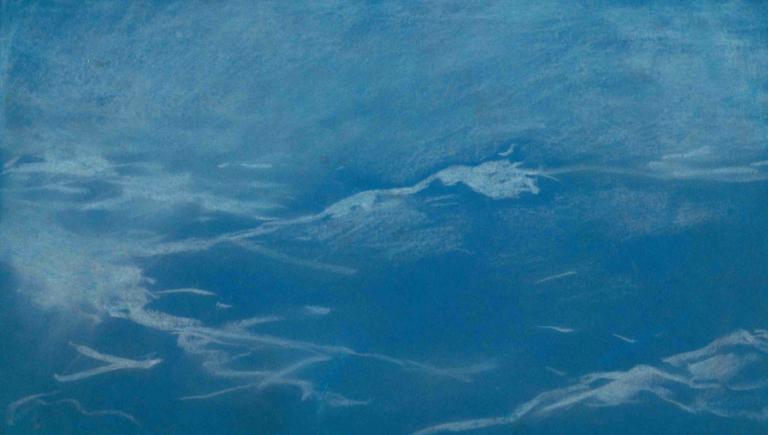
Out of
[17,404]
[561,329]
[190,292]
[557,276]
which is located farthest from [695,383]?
[17,404]

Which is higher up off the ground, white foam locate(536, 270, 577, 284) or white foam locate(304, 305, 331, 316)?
white foam locate(304, 305, 331, 316)

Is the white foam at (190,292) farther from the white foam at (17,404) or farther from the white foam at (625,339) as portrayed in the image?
the white foam at (625,339)

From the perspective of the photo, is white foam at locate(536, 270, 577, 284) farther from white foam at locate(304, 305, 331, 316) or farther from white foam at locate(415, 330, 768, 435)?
white foam at locate(304, 305, 331, 316)

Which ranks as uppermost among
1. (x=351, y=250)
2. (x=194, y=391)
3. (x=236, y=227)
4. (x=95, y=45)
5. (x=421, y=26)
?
(x=95, y=45)

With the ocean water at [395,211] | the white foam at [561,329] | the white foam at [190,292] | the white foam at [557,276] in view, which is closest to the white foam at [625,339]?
the ocean water at [395,211]

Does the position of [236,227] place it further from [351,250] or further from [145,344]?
[145,344]

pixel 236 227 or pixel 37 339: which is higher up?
pixel 236 227

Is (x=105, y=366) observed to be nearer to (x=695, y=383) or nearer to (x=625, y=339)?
(x=625, y=339)

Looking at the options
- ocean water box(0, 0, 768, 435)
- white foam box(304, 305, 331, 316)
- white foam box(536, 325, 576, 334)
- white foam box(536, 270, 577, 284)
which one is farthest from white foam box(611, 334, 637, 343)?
white foam box(304, 305, 331, 316)

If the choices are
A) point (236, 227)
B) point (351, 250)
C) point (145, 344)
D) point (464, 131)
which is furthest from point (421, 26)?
point (145, 344)
